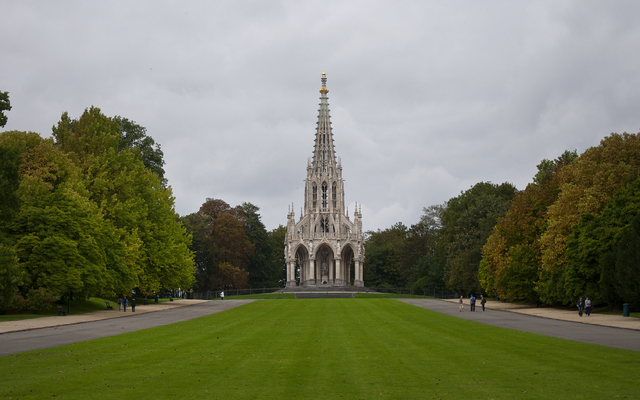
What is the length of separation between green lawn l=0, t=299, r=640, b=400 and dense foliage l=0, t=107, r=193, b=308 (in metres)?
11.9

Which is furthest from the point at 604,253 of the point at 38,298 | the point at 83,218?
the point at 38,298

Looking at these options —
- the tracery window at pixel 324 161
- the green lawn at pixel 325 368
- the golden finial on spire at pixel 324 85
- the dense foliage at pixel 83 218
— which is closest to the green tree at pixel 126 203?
the dense foliage at pixel 83 218

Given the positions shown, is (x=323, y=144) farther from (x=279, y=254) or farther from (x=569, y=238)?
(x=569, y=238)

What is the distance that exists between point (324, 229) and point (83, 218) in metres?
53.7

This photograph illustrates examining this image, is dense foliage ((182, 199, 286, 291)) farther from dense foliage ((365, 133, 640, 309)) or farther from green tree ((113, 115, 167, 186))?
dense foliage ((365, 133, 640, 309))

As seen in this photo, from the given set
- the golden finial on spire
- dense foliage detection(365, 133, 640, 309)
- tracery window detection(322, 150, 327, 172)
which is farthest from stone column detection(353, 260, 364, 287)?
the golden finial on spire

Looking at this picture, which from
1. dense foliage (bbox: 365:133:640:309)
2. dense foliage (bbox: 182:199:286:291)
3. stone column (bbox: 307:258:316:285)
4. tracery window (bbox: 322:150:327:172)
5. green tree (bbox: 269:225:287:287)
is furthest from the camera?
green tree (bbox: 269:225:287:287)

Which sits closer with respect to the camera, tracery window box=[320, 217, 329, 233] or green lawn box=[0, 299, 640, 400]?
green lawn box=[0, 299, 640, 400]

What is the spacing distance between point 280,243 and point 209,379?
94.4m

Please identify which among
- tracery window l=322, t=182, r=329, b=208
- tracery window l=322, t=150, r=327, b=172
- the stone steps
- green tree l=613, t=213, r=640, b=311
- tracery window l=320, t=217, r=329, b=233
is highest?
tracery window l=322, t=150, r=327, b=172

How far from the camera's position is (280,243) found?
347 ft

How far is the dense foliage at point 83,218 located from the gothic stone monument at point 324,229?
32537 mm

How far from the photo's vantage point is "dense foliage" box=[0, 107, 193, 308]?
32750 millimetres

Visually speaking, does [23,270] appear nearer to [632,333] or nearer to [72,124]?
[72,124]
